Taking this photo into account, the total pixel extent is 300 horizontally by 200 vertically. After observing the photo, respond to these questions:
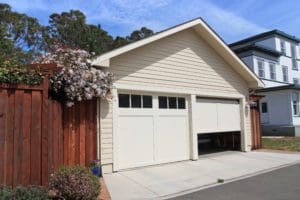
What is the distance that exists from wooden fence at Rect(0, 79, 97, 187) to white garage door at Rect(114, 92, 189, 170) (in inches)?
90.6

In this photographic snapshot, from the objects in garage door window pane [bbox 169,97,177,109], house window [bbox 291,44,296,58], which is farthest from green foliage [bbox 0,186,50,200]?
house window [bbox 291,44,296,58]

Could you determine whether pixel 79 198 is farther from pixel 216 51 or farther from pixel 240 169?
pixel 216 51

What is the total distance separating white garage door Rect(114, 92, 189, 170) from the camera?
9.76 m

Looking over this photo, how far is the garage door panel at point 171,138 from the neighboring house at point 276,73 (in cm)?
1441

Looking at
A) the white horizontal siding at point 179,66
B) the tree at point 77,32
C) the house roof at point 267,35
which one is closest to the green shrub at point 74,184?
the white horizontal siding at point 179,66

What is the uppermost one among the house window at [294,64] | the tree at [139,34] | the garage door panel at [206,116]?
the tree at [139,34]

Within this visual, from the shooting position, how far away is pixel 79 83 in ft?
26.8

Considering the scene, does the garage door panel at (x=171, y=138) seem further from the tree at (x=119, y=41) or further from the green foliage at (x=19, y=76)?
the tree at (x=119, y=41)

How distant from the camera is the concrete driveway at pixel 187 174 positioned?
7.32 metres

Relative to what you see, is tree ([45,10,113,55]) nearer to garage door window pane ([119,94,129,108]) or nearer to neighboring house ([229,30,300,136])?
neighboring house ([229,30,300,136])

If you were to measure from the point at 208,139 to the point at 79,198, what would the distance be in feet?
37.7

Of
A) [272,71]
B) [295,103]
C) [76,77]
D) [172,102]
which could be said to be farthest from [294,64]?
[76,77]

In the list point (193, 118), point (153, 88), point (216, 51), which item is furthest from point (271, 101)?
point (153, 88)

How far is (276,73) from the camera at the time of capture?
28.8 meters
